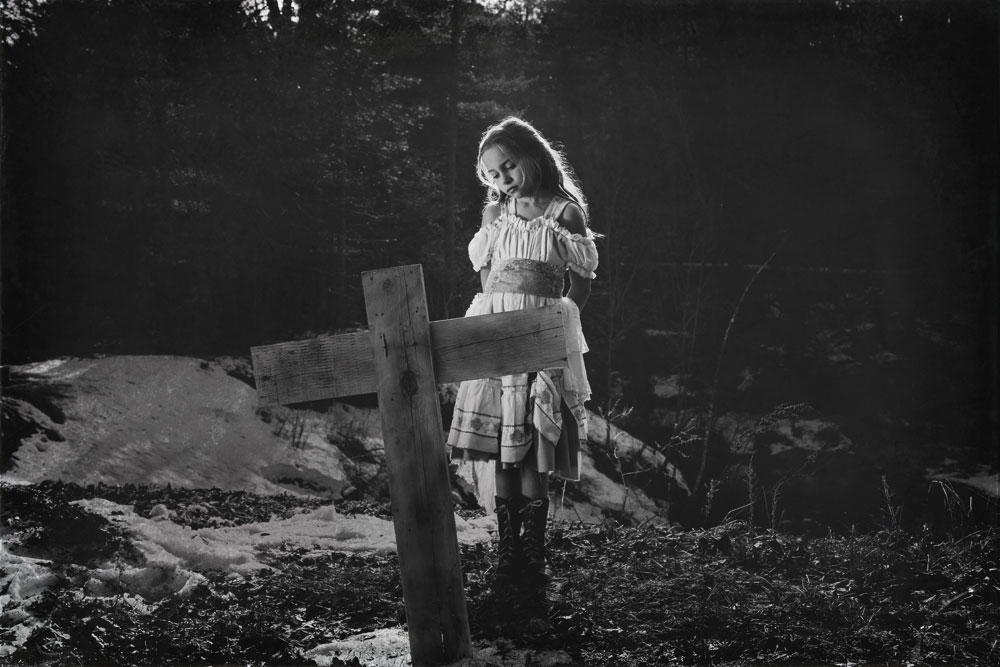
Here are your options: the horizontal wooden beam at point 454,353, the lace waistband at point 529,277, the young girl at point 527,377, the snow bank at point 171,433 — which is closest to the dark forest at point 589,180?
the snow bank at point 171,433

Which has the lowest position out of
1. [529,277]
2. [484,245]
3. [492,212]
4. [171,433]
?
[171,433]

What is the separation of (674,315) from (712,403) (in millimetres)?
861

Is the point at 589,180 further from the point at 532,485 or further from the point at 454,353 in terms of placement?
the point at 454,353

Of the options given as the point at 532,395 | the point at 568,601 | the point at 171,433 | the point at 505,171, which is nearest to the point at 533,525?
the point at 568,601

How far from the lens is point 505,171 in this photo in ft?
10.6

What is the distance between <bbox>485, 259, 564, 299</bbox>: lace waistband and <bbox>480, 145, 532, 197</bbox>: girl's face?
0.93 feet

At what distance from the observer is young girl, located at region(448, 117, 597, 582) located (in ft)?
10.2

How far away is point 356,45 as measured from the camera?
5754mm

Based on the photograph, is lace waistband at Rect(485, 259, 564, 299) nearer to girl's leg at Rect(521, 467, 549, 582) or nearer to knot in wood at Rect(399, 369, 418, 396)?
girl's leg at Rect(521, 467, 549, 582)

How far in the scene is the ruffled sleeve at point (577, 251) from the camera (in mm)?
3217

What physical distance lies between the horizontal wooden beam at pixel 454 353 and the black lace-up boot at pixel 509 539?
1024 mm

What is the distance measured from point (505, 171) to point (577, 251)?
16.7 inches

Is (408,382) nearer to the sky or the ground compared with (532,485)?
nearer to the sky

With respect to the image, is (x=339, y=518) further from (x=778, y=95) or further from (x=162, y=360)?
(x=778, y=95)
